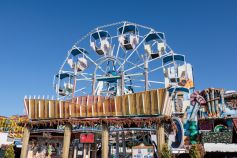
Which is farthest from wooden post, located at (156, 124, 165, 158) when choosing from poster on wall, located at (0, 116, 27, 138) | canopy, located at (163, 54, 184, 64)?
poster on wall, located at (0, 116, 27, 138)

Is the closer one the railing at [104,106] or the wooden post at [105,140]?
the railing at [104,106]

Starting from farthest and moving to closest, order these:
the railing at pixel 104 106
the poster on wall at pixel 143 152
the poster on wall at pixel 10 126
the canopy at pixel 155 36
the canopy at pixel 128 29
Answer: the poster on wall at pixel 10 126, the canopy at pixel 128 29, the canopy at pixel 155 36, the railing at pixel 104 106, the poster on wall at pixel 143 152

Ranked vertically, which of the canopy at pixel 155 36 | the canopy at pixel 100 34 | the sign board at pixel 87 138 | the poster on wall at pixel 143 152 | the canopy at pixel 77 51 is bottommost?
the poster on wall at pixel 143 152

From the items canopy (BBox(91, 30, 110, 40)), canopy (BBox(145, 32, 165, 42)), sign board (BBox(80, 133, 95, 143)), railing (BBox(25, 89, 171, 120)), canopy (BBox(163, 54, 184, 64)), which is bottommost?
sign board (BBox(80, 133, 95, 143))

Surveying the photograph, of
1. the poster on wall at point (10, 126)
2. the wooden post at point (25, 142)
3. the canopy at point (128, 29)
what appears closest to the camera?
the wooden post at point (25, 142)

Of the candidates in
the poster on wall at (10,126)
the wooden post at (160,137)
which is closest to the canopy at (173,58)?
the wooden post at (160,137)

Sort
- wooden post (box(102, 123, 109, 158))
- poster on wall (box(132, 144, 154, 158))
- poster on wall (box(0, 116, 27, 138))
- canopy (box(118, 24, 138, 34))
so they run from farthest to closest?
1. poster on wall (box(0, 116, 27, 138))
2. canopy (box(118, 24, 138, 34))
3. wooden post (box(102, 123, 109, 158))
4. poster on wall (box(132, 144, 154, 158))

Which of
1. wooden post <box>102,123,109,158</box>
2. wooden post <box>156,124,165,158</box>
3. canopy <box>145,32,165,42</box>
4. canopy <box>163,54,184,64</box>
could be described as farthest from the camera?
canopy <box>145,32,165,42</box>

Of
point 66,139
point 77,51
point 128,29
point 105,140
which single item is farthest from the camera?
point 77,51

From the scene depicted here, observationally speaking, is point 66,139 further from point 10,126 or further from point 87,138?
point 10,126

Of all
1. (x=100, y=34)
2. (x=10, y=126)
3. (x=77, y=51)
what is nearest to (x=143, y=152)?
(x=100, y=34)

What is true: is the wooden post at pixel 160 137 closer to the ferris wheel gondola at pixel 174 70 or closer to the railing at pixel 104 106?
the railing at pixel 104 106

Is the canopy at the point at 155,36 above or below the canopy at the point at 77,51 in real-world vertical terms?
above

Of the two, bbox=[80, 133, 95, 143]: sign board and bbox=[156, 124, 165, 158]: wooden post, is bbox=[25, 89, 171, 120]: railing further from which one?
bbox=[80, 133, 95, 143]: sign board
